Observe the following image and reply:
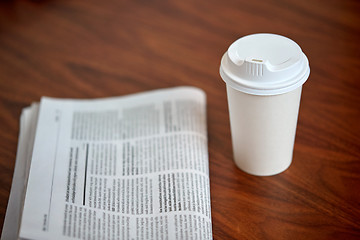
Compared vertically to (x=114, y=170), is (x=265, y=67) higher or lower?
higher

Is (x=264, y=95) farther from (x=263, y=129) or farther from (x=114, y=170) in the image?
(x=114, y=170)

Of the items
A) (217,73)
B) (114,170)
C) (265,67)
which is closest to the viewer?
(265,67)

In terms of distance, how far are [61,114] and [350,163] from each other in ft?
1.58

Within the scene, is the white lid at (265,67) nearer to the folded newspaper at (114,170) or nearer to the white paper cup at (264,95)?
the white paper cup at (264,95)

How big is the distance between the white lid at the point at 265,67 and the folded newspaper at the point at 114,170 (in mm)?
173

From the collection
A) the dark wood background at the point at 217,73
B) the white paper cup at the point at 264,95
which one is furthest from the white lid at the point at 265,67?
the dark wood background at the point at 217,73

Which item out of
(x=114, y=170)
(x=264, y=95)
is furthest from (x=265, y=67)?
(x=114, y=170)

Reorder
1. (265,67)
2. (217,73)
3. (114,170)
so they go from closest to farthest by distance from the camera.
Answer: (265,67) → (114,170) → (217,73)

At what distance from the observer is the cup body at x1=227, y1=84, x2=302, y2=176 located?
2.14 feet

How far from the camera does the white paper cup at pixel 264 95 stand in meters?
0.62

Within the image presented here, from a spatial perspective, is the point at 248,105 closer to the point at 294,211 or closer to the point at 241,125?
the point at 241,125

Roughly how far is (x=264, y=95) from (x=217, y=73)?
319 mm

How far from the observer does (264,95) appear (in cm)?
63

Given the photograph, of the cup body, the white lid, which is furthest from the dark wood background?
the white lid
